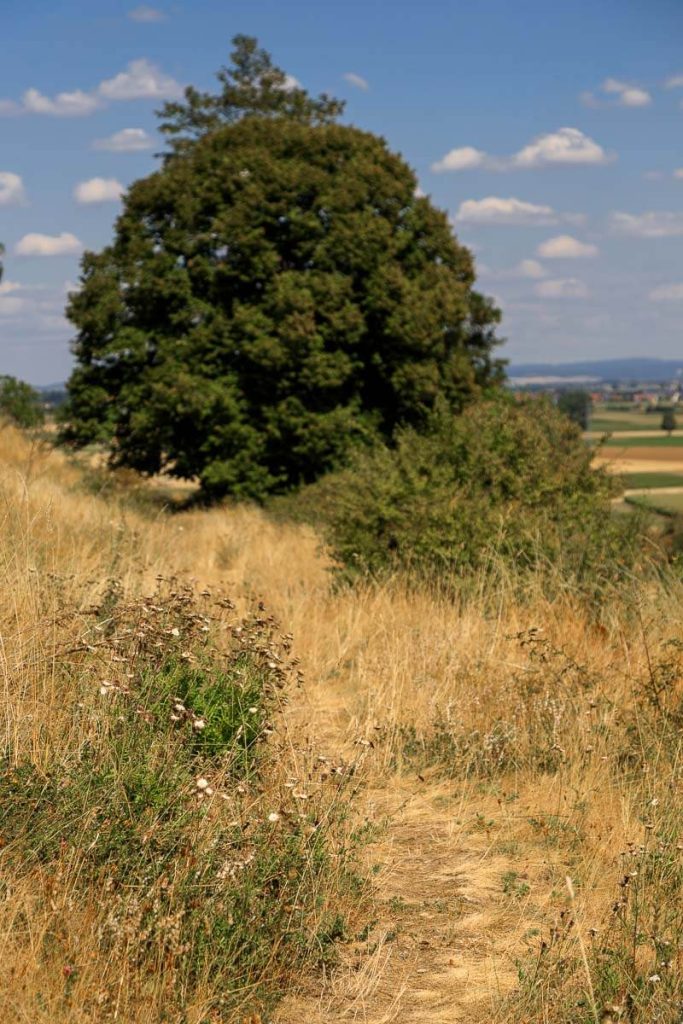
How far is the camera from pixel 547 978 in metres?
3.90

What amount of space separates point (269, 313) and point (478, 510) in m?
13.5

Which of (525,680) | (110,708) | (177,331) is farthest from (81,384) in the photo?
(110,708)

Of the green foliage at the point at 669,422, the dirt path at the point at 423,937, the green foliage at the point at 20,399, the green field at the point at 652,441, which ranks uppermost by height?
the green foliage at the point at 20,399

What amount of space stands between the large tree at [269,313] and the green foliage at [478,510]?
381 inches

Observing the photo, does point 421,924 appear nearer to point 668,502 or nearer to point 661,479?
point 668,502

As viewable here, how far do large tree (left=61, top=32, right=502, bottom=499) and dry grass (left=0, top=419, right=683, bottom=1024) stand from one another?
1351 centimetres

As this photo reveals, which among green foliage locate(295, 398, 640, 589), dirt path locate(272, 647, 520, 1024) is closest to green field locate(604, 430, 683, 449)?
green foliage locate(295, 398, 640, 589)

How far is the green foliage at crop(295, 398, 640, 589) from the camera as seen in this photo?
1061 centimetres

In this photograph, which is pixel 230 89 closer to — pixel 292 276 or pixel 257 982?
pixel 292 276

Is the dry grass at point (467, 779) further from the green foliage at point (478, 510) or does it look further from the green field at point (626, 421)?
the green field at point (626, 421)

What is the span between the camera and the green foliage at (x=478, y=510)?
1061 centimetres

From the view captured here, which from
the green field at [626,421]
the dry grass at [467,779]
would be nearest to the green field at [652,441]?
the green field at [626,421]

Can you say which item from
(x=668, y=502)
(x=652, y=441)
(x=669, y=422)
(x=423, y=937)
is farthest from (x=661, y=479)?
(x=423, y=937)

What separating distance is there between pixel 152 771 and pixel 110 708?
1.58 feet
